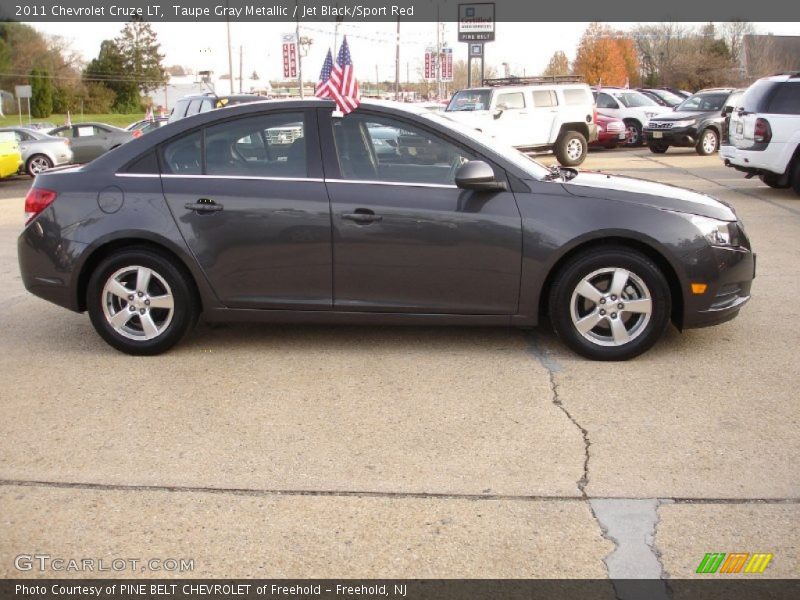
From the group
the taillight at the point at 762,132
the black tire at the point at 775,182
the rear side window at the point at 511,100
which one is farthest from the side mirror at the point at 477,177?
the rear side window at the point at 511,100

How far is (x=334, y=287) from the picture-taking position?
5637 millimetres

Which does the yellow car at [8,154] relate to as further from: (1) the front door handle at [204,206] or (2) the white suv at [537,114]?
(1) the front door handle at [204,206]

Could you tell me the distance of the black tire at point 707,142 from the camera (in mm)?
23312

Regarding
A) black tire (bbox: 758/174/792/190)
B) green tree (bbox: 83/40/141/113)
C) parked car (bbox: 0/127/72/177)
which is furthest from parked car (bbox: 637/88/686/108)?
green tree (bbox: 83/40/141/113)

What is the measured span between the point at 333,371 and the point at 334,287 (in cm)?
54

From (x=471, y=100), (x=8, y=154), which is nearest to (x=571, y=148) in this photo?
(x=471, y=100)

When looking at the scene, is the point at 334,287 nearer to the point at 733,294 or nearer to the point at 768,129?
the point at 733,294

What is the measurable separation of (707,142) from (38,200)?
20730 millimetres

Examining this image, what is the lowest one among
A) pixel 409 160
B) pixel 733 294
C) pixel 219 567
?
pixel 219 567

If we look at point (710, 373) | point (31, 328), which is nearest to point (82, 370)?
point (31, 328)

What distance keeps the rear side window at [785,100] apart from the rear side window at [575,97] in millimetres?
8046

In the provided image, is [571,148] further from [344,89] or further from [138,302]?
[138,302]

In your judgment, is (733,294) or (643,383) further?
(733,294)

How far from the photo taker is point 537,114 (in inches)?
814
